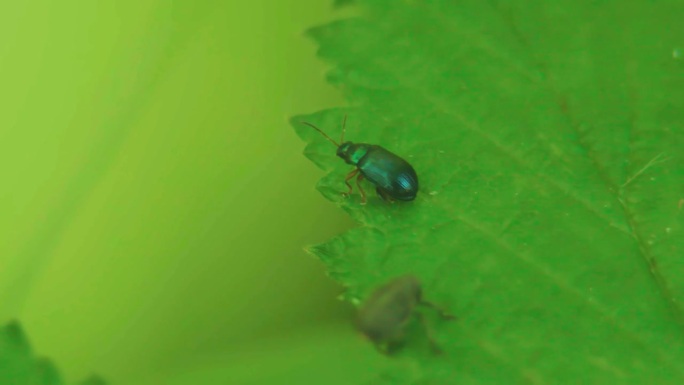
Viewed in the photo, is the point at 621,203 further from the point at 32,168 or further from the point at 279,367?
the point at 32,168

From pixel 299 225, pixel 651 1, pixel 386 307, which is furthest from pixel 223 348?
pixel 651 1

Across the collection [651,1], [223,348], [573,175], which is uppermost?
[651,1]

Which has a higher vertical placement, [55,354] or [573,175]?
[573,175]

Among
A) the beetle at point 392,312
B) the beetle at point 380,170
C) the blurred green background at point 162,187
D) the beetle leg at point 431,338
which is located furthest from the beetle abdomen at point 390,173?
the blurred green background at point 162,187

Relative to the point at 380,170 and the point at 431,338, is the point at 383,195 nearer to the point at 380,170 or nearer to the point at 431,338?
the point at 380,170

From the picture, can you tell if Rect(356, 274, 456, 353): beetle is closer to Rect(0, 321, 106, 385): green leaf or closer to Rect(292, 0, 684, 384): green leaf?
Rect(292, 0, 684, 384): green leaf

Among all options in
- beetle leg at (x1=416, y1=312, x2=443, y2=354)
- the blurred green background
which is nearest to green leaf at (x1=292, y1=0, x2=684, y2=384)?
beetle leg at (x1=416, y1=312, x2=443, y2=354)
